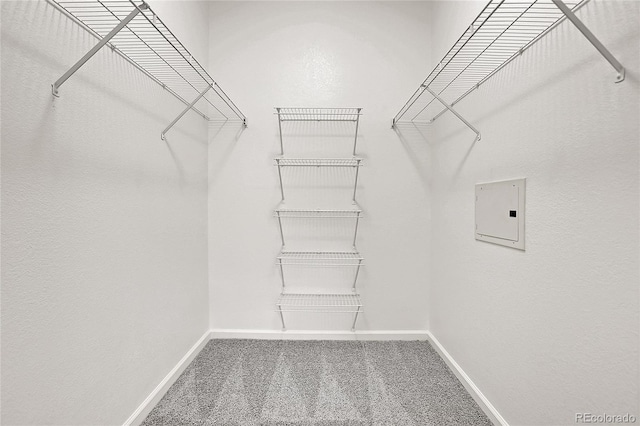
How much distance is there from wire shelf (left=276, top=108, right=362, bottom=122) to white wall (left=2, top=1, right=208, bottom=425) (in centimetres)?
81

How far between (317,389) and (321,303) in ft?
2.27


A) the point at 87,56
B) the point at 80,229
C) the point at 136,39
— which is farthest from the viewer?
the point at 136,39

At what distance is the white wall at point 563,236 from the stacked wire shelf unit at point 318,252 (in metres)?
0.86

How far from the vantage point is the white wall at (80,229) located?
83cm

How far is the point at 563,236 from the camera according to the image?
3.25 feet

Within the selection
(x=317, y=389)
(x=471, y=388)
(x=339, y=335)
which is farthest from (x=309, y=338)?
(x=471, y=388)

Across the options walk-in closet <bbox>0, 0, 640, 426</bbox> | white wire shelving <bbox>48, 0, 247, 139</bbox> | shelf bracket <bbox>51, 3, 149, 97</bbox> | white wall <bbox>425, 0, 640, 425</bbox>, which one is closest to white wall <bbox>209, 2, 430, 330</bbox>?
walk-in closet <bbox>0, 0, 640, 426</bbox>

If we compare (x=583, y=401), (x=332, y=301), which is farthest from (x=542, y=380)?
(x=332, y=301)

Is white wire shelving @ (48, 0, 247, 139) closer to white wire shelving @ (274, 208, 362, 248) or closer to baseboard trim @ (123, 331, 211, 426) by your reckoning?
white wire shelving @ (274, 208, 362, 248)

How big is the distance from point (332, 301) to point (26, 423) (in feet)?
5.64

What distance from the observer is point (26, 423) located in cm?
85

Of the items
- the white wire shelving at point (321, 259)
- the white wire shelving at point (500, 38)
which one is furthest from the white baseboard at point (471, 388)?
the white wire shelving at point (500, 38)

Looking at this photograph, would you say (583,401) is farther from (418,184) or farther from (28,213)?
(28,213)

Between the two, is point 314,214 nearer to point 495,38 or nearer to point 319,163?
point 319,163
